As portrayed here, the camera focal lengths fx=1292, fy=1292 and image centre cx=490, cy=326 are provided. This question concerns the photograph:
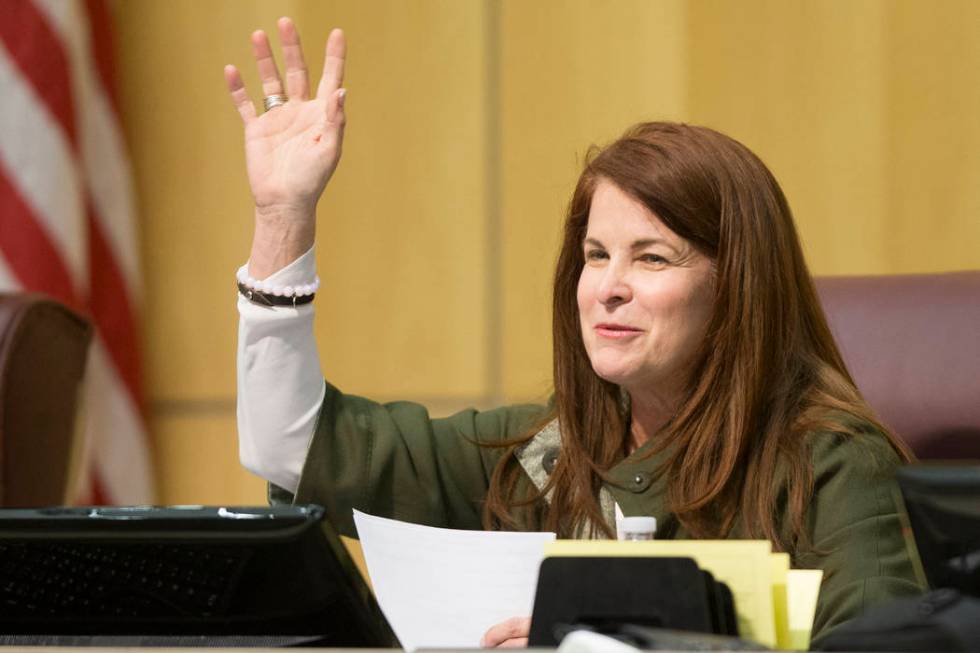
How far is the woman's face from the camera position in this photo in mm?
1540

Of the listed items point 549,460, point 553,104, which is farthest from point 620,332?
point 553,104

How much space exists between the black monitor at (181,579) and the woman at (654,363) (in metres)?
0.59

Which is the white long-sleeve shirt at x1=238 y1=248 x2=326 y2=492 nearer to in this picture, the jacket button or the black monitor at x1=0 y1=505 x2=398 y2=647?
the jacket button

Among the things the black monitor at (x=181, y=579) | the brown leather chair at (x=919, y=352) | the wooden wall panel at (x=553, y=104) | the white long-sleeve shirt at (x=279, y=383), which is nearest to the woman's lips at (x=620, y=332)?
the white long-sleeve shirt at (x=279, y=383)

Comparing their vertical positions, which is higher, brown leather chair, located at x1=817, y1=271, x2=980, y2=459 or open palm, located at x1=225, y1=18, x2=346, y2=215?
open palm, located at x1=225, y1=18, x2=346, y2=215

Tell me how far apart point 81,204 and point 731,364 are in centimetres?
143

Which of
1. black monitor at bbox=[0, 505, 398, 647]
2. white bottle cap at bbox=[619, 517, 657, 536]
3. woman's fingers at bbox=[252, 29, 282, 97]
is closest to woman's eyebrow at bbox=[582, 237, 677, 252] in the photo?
woman's fingers at bbox=[252, 29, 282, 97]

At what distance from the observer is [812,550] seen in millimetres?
1409

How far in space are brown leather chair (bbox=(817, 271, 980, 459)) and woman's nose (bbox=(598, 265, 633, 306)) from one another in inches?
13.1

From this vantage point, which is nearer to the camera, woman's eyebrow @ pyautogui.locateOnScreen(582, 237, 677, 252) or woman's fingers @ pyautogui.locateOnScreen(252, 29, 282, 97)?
woman's eyebrow @ pyautogui.locateOnScreen(582, 237, 677, 252)

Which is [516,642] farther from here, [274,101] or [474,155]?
[474,155]

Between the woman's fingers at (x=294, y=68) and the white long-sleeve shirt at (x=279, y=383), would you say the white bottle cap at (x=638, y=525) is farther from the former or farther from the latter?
the woman's fingers at (x=294, y=68)

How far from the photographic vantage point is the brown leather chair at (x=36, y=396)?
1.75m

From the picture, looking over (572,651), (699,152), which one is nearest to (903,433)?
(699,152)
